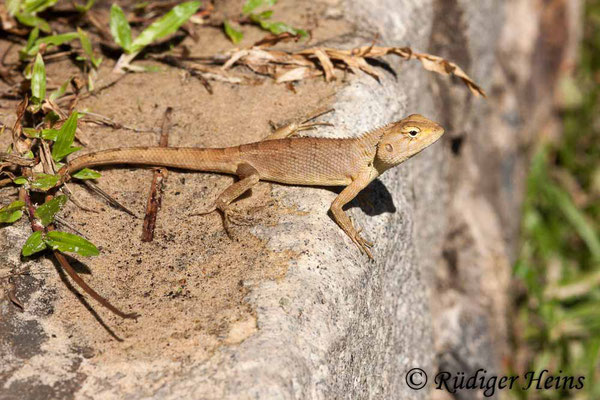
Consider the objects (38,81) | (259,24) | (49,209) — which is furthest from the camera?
(259,24)

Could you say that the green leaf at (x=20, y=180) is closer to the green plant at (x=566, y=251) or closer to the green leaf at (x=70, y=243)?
the green leaf at (x=70, y=243)

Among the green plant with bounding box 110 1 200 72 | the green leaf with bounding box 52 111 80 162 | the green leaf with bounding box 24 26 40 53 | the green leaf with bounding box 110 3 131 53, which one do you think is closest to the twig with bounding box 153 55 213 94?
the green plant with bounding box 110 1 200 72

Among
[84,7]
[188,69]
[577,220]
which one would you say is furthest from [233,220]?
[577,220]

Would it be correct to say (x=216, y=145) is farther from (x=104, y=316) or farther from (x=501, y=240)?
(x=501, y=240)

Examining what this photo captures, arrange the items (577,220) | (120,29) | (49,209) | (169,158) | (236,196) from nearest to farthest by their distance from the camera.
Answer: (49,209)
(236,196)
(169,158)
(120,29)
(577,220)

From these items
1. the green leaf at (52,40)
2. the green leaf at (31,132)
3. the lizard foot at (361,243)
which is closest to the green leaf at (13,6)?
the green leaf at (52,40)

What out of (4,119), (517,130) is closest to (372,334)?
(4,119)

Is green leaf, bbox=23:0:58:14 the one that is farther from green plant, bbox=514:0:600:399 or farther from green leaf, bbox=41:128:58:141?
green plant, bbox=514:0:600:399

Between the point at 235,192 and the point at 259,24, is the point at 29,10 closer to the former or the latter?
the point at 259,24
